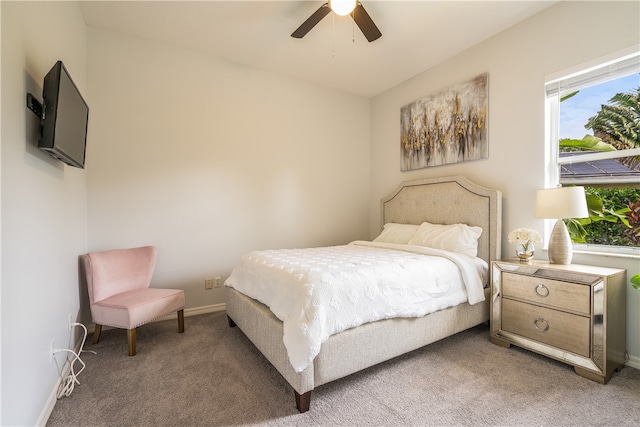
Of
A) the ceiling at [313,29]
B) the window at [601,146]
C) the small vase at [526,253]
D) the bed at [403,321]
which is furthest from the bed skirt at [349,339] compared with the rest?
the ceiling at [313,29]

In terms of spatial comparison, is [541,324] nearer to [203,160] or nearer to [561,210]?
[561,210]

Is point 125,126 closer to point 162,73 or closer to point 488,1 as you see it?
point 162,73

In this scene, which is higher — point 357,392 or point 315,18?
point 315,18

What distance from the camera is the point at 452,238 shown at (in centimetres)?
276

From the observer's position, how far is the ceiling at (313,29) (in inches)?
93.9

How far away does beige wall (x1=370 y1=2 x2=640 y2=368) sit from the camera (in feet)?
6.66

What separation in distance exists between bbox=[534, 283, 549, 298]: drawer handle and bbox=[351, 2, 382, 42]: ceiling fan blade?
91.2 inches

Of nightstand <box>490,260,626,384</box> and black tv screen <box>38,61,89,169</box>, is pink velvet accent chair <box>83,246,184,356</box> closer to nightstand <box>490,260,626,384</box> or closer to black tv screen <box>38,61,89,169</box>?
black tv screen <box>38,61,89,169</box>

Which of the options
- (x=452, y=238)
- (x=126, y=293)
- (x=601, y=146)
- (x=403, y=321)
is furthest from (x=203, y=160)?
(x=601, y=146)

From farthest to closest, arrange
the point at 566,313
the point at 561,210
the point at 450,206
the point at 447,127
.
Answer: the point at 447,127 → the point at 450,206 → the point at 561,210 → the point at 566,313

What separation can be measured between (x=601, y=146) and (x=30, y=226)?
3.81m

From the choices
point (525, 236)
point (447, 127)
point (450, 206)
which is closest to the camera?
point (525, 236)

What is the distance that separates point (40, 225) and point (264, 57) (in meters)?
2.64

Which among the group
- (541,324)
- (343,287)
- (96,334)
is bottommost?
(96,334)
